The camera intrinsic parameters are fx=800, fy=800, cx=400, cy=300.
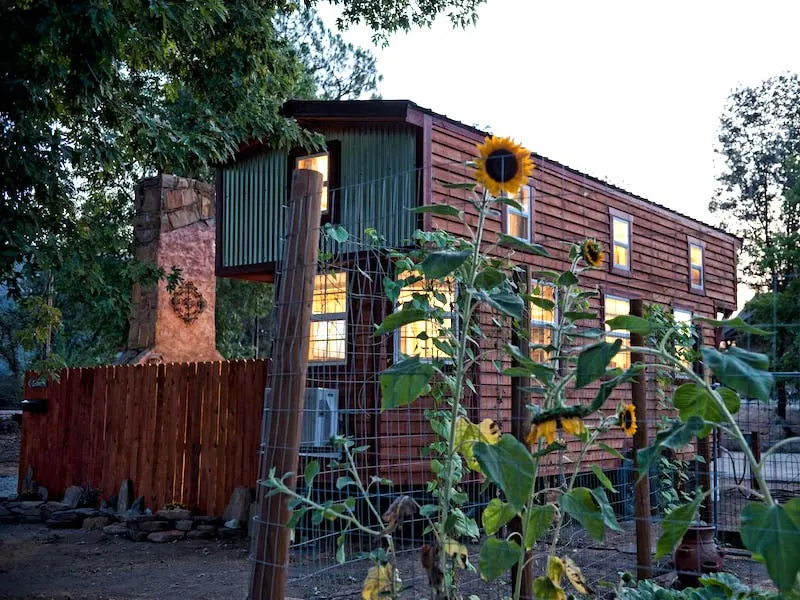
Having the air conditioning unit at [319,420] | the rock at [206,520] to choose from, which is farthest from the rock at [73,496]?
the air conditioning unit at [319,420]

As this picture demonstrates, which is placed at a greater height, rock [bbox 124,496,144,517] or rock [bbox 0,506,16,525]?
rock [bbox 124,496,144,517]

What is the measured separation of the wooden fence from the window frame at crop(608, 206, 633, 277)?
601 cm

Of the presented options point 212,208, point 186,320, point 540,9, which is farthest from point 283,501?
point 540,9

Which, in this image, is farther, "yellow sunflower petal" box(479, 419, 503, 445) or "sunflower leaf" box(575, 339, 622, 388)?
"yellow sunflower petal" box(479, 419, 503, 445)

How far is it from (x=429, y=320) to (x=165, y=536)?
5.71 metres

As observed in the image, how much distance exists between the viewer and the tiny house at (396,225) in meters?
8.94

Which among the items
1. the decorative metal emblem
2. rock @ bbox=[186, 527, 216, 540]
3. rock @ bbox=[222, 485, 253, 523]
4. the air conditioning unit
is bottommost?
rock @ bbox=[186, 527, 216, 540]

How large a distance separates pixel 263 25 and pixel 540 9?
7734mm

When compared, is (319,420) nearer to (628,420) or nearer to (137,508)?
(137,508)

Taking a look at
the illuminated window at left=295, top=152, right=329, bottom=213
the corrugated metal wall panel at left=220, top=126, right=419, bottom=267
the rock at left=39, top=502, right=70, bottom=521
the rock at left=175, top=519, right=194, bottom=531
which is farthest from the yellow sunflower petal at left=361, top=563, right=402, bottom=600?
the illuminated window at left=295, top=152, right=329, bottom=213

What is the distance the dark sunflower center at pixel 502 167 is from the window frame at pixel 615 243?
10210 mm

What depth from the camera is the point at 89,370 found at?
1104 cm

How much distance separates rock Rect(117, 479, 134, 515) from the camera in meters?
9.84

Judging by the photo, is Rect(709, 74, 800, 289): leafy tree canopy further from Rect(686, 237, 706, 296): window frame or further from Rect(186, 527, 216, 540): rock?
Rect(186, 527, 216, 540): rock
